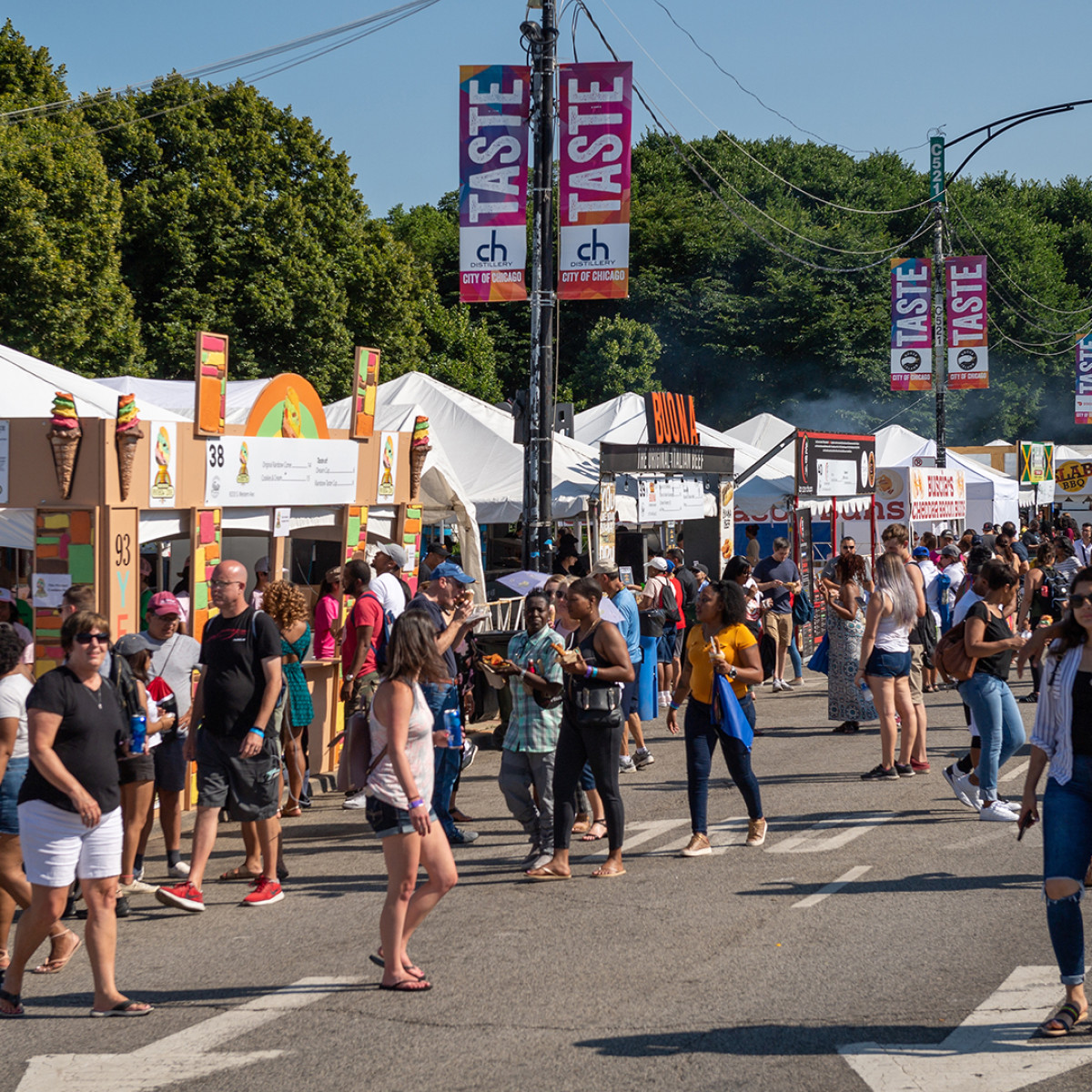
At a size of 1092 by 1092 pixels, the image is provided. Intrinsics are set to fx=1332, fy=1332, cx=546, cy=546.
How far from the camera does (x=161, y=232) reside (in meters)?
32.4

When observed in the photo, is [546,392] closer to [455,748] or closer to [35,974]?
[455,748]

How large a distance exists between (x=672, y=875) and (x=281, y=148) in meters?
30.9

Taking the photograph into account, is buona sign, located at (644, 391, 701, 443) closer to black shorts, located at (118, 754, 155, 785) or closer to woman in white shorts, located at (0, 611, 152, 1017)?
black shorts, located at (118, 754, 155, 785)

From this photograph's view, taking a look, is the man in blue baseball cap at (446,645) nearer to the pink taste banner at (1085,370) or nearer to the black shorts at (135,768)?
the black shorts at (135,768)

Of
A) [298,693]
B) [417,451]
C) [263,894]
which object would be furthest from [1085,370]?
[263,894]

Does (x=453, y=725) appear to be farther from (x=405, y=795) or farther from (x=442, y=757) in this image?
(x=405, y=795)

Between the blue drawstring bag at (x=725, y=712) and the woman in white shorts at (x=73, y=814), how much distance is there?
3.79 metres

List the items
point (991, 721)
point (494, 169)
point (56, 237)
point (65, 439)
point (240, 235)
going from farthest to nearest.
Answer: point (240, 235) < point (56, 237) < point (494, 169) < point (65, 439) < point (991, 721)

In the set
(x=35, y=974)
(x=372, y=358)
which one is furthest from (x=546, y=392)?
(x=35, y=974)

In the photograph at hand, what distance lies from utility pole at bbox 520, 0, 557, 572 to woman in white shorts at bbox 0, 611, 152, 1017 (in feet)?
29.2

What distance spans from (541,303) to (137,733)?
8.34 m

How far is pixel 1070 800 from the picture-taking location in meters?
5.11

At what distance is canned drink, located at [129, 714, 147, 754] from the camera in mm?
7020

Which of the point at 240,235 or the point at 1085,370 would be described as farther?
the point at 1085,370
